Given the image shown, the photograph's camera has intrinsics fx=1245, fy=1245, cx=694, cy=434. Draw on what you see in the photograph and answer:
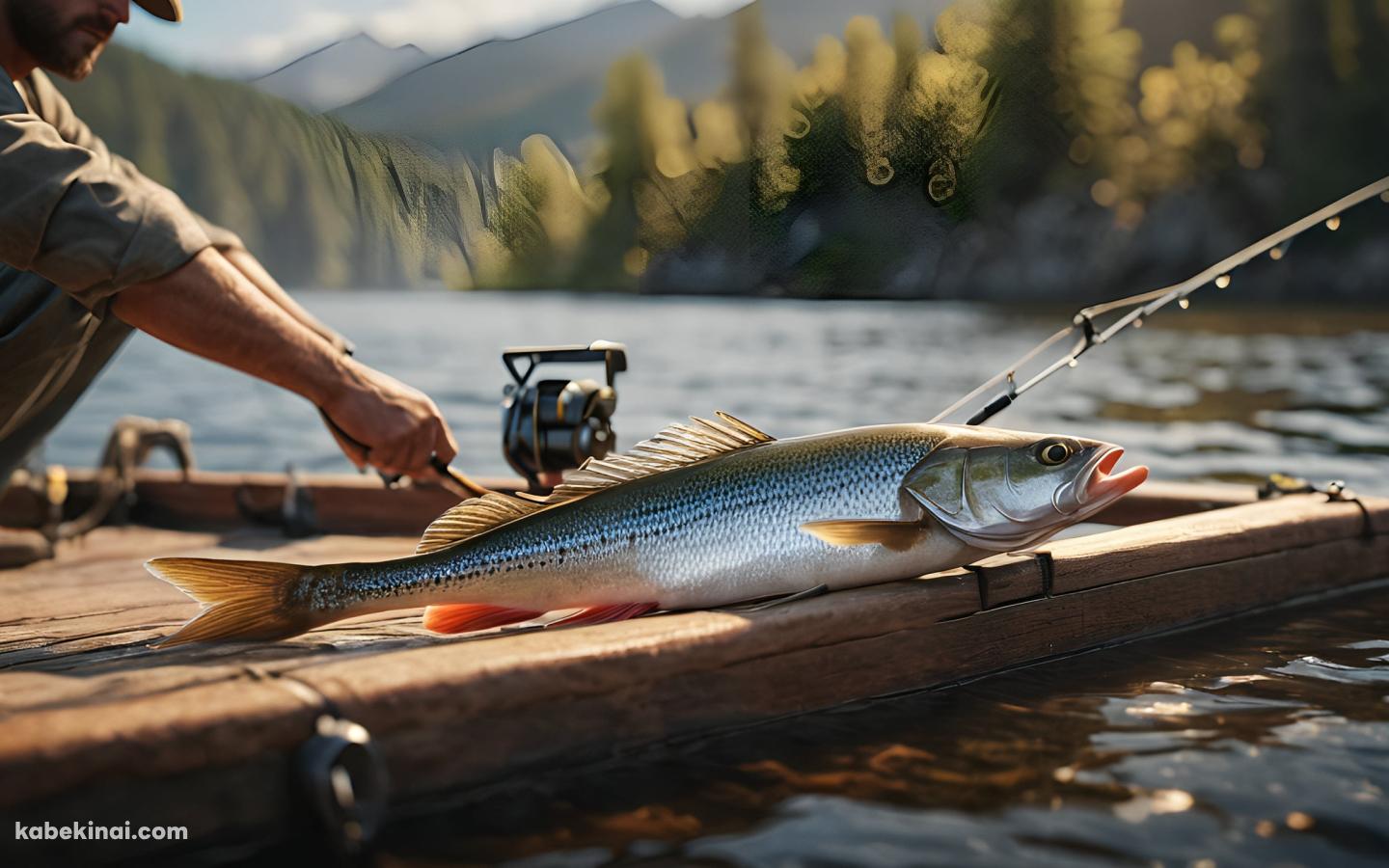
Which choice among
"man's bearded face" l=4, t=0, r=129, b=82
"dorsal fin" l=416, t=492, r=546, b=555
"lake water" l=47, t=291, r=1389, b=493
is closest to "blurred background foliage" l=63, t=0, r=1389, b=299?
"man's bearded face" l=4, t=0, r=129, b=82

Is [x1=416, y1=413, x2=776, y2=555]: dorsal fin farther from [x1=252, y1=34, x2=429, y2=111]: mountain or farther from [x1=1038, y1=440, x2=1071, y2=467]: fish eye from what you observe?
Answer: [x1=252, y1=34, x2=429, y2=111]: mountain

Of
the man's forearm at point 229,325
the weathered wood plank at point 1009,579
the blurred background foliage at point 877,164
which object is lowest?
the weathered wood plank at point 1009,579

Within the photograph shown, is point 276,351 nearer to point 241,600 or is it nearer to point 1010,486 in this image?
point 241,600

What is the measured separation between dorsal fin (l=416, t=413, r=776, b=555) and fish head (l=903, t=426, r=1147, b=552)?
0.42m

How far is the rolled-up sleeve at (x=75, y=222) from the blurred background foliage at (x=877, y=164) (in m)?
0.66

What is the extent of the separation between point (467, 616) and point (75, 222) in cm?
120

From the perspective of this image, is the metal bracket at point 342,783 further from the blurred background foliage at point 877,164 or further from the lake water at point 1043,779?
the blurred background foliage at point 877,164

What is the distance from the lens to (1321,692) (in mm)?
3047

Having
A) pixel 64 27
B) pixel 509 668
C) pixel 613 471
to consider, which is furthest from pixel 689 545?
pixel 64 27

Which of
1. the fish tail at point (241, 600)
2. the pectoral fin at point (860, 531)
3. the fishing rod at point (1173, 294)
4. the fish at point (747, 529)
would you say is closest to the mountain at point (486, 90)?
the fish at point (747, 529)

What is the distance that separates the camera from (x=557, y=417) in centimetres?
437

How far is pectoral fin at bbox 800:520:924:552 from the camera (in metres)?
2.75

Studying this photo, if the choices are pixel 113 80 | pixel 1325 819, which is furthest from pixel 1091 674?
pixel 113 80

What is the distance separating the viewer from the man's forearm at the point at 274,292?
3457mm
